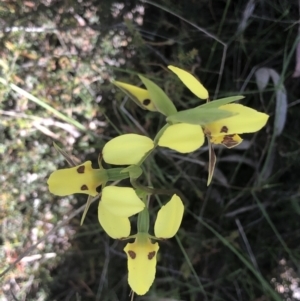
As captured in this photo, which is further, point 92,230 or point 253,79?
point 92,230

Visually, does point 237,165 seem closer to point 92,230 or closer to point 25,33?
point 92,230

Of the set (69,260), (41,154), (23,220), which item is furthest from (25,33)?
(69,260)

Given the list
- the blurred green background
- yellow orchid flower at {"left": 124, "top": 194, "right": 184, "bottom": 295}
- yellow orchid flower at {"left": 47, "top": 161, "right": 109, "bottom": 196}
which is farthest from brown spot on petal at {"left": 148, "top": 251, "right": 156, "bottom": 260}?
the blurred green background

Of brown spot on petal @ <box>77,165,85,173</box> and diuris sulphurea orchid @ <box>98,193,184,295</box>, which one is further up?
brown spot on petal @ <box>77,165,85,173</box>

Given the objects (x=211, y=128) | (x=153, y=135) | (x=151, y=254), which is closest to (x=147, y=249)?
(x=151, y=254)

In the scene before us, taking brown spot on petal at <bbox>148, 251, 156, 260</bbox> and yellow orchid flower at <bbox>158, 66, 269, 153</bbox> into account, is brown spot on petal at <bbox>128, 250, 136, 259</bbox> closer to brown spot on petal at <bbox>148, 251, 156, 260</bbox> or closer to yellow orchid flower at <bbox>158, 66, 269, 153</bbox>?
brown spot on petal at <bbox>148, 251, 156, 260</bbox>

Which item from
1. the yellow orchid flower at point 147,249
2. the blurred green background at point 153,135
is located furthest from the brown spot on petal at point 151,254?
the blurred green background at point 153,135

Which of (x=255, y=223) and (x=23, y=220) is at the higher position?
(x=255, y=223)
